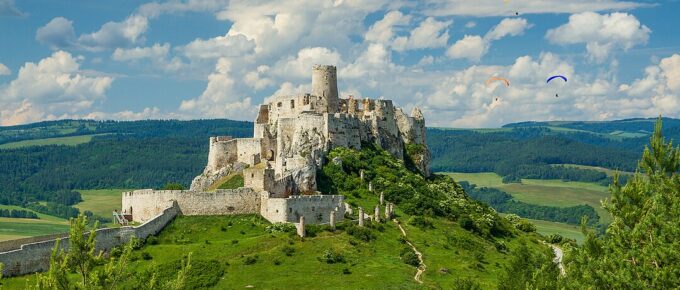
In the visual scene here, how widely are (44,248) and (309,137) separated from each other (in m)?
39.3

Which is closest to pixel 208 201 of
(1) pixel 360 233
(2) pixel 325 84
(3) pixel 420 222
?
(1) pixel 360 233

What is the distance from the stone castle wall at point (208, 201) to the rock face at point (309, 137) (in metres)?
2.06

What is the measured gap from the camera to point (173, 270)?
66.4 metres

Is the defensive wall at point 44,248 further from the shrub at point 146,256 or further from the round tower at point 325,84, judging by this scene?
the round tower at point 325,84

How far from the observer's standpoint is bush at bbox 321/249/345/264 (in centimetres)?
6988

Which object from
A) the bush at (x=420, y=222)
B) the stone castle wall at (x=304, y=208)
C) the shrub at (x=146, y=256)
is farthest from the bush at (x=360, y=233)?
the shrub at (x=146, y=256)

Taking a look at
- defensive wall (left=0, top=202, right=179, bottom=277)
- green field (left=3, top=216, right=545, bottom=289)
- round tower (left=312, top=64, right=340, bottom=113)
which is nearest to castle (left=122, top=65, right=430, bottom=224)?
round tower (left=312, top=64, right=340, bottom=113)

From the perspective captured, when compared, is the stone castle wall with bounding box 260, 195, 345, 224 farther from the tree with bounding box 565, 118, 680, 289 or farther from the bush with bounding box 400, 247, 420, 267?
the tree with bounding box 565, 118, 680, 289

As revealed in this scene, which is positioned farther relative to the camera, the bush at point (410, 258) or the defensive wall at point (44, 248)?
the bush at point (410, 258)

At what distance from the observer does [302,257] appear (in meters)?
70.3

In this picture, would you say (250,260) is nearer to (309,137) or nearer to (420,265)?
(420,265)

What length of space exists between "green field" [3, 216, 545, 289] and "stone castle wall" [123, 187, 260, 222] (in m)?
1.02

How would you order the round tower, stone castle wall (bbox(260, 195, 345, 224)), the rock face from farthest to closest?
the round tower, the rock face, stone castle wall (bbox(260, 195, 345, 224))

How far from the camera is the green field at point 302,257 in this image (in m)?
66.4
